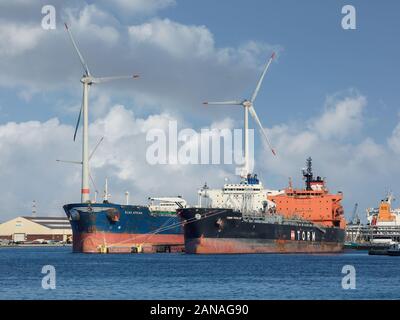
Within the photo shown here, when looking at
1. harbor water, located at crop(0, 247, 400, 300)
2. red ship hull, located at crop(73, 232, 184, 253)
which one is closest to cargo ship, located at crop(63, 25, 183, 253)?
red ship hull, located at crop(73, 232, 184, 253)

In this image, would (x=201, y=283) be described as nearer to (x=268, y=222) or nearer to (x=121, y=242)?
(x=268, y=222)

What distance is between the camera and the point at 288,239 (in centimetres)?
12200

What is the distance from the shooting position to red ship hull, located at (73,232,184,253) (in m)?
129

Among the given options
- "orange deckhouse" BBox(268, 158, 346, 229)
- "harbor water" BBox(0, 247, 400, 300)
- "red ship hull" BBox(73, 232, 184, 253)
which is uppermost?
"orange deckhouse" BBox(268, 158, 346, 229)

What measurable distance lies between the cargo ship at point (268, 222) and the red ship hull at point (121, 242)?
37.8 ft

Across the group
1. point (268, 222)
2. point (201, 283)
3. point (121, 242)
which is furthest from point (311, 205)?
point (201, 283)

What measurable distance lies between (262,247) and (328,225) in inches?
1076

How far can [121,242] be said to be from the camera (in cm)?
13300

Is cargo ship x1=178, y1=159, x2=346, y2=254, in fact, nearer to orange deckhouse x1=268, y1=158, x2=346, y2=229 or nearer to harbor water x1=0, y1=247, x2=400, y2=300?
orange deckhouse x1=268, y1=158, x2=346, y2=229

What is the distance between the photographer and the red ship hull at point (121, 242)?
128625mm

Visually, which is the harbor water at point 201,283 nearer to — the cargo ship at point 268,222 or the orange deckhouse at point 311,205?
the cargo ship at point 268,222

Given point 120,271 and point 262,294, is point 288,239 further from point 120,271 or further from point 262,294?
point 262,294

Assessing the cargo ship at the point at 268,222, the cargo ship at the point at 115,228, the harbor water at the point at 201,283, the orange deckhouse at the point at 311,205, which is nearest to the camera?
the harbor water at the point at 201,283

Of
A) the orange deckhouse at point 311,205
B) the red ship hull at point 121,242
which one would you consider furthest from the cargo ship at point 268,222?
the red ship hull at point 121,242
